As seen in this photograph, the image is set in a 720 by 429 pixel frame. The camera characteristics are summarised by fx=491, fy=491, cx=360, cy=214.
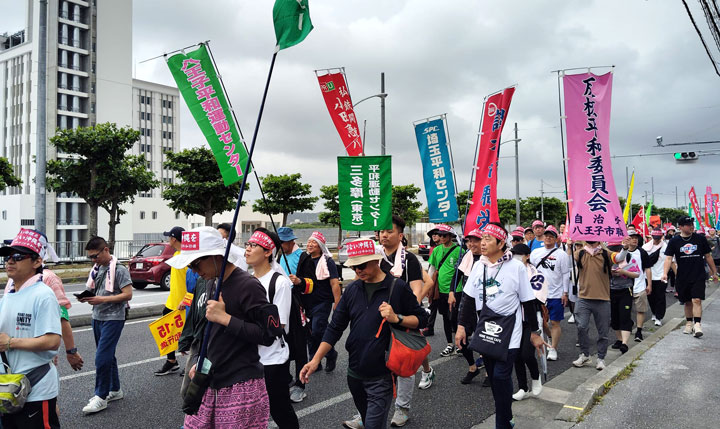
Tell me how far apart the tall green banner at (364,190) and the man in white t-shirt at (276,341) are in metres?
2.81

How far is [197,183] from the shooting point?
27703 mm

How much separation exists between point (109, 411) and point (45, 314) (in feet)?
7.87

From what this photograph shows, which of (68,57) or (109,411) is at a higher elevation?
(68,57)

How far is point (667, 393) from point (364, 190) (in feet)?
14.4

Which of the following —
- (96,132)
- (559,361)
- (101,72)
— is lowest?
(559,361)

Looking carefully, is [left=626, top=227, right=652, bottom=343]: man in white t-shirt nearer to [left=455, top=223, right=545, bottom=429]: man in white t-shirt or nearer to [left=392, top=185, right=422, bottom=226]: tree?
[left=455, top=223, right=545, bottom=429]: man in white t-shirt

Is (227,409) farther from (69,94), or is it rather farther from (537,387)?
(69,94)

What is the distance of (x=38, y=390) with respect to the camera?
2.98m

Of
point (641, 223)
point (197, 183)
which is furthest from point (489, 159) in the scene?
point (197, 183)

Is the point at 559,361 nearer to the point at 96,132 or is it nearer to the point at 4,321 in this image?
the point at 4,321

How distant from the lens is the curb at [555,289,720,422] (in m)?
4.56

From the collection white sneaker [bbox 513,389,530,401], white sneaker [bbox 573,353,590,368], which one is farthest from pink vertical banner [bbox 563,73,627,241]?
white sneaker [bbox 513,389,530,401]

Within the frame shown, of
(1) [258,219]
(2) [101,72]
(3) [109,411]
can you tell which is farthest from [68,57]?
(3) [109,411]

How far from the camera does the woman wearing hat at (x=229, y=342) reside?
2740mm
